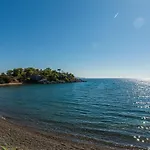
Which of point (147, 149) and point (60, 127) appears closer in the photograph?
point (147, 149)

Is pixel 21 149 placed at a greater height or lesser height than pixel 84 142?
greater

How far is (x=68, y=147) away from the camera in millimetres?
12258

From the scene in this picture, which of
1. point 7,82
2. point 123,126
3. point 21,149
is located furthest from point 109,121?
point 7,82

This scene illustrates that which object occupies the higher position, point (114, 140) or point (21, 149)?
point (21, 149)

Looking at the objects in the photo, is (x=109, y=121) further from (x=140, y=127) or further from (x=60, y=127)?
(x=60, y=127)

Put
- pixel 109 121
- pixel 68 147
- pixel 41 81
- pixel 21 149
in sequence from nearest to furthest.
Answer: pixel 21 149, pixel 68 147, pixel 109 121, pixel 41 81

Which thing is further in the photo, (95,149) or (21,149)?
(95,149)

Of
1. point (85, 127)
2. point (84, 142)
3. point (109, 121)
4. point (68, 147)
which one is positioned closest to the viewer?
point (68, 147)

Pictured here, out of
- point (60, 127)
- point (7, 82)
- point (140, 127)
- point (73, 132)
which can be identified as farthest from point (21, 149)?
point (7, 82)

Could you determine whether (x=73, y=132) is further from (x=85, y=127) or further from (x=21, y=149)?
(x=21, y=149)

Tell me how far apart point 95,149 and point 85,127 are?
5.77m

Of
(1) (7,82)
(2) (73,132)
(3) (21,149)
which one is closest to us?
(3) (21,149)

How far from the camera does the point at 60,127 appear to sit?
59.8ft

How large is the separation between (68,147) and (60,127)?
6097mm
